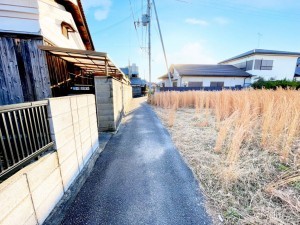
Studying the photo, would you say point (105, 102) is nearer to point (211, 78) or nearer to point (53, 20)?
point (53, 20)

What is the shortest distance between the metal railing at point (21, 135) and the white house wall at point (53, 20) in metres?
3.58

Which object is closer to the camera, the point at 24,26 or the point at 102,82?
the point at 24,26

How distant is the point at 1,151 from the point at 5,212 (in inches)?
18.9

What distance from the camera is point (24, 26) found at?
11.8 feet

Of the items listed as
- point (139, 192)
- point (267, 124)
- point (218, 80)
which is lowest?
point (139, 192)

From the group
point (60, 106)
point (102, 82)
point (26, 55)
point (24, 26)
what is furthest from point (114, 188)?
point (24, 26)

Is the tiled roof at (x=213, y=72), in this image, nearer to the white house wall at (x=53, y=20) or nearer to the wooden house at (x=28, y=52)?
the white house wall at (x=53, y=20)

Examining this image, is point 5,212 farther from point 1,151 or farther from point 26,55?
point 26,55

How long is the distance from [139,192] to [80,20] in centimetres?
717

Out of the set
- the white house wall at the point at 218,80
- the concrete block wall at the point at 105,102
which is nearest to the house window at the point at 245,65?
the white house wall at the point at 218,80

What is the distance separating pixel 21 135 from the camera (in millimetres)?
1358

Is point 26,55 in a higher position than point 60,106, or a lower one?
higher

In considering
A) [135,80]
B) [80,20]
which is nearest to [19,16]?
[80,20]

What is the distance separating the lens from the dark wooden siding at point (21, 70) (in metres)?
3.45
